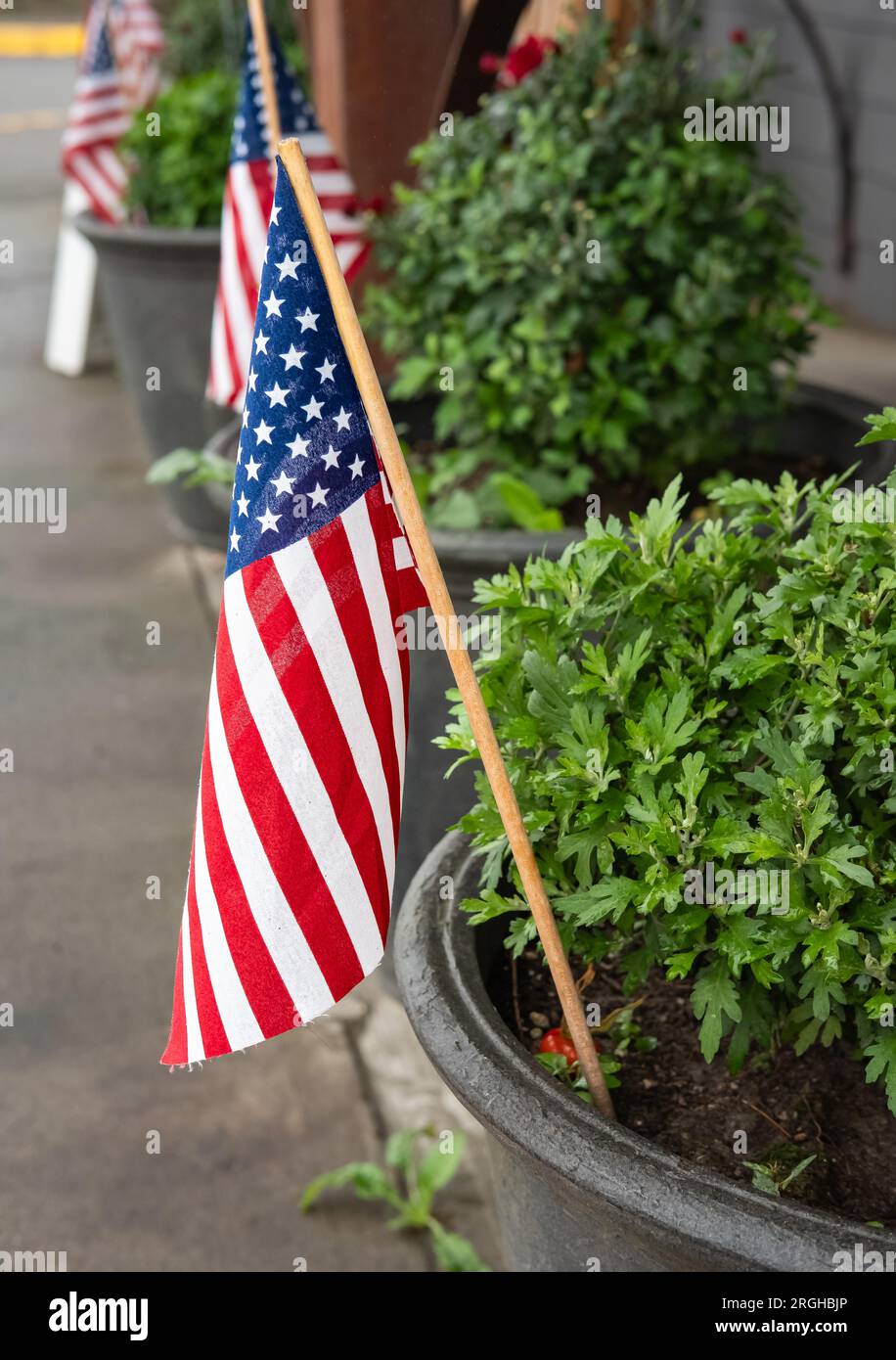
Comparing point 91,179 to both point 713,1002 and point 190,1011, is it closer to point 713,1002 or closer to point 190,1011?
point 190,1011

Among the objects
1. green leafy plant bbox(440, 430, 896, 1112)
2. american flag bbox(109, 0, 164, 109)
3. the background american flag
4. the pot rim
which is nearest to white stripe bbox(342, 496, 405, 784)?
green leafy plant bbox(440, 430, 896, 1112)

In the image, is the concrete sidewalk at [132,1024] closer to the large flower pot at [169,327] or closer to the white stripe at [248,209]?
the large flower pot at [169,327]

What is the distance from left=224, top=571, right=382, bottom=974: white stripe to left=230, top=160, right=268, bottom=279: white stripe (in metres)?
2.13

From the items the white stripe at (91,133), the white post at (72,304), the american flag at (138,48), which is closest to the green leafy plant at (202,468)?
the white stripe at (91,133)

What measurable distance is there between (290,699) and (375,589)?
0.15 meters

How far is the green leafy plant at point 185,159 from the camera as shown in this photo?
5.09 meters

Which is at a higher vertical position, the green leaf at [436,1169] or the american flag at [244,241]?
the american flag at [244,241]

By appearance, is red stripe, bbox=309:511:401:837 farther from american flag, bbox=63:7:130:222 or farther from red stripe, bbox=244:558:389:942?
american flag, bbox=63:7:130:222

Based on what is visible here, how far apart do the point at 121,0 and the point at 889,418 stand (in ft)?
19.6

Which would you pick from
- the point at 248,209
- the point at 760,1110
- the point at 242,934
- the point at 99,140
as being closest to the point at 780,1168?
the point at 760,1110

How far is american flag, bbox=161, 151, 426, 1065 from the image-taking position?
152cm

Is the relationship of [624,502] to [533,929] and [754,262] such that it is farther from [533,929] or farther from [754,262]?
[533,929]
